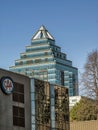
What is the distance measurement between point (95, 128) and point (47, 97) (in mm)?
22016

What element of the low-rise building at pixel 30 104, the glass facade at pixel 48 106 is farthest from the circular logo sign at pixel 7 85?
the glass facade at pixel 48 106

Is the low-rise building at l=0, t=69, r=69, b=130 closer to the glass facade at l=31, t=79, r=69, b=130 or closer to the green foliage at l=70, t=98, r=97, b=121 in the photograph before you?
the glass facade at l=31, t=79, r=69, b=130

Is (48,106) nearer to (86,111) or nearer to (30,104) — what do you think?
(30,104)

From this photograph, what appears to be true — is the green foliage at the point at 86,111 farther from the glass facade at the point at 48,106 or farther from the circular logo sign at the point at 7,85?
the circular logo sign at the point at 7,85

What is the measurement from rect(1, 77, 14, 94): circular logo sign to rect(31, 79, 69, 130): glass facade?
567 centimetres

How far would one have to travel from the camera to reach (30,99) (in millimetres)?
72438

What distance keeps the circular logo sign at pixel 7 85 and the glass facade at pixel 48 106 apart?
5.67m

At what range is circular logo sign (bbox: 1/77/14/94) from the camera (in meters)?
66.3

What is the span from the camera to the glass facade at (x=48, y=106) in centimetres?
7269

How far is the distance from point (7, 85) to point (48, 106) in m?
10.8

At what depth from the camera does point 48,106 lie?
248 feet

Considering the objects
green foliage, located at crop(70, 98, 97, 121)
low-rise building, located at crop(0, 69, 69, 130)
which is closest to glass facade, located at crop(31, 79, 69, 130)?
low-rise building, located at crop(0, 69, 69, 130)

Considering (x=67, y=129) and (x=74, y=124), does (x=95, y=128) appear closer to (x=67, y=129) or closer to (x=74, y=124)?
(x=74, y=124)

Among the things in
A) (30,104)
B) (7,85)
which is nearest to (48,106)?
(30,104)
